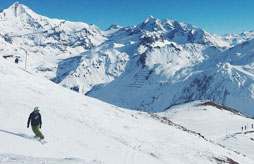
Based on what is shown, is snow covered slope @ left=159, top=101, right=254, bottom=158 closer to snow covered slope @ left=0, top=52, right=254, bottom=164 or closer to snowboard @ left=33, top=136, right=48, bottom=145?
snow covered slope @ left=0, top=52, right=254, bottom=164

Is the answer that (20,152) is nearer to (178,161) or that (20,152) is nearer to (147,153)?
(147,153)

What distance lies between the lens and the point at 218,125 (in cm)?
6738

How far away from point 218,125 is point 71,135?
54.8 metres

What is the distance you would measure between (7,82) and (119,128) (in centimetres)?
1183

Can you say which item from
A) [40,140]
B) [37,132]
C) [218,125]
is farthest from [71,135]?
[218,125]

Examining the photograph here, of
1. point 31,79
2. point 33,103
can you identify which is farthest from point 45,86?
point 33,103

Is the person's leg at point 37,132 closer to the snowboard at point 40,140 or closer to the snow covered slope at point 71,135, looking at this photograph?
the snowboard at point 40,140

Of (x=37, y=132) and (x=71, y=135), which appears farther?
(x=71, y=135)

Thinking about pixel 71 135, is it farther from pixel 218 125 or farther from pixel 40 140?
pixel 218 125

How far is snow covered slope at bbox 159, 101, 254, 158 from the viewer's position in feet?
171

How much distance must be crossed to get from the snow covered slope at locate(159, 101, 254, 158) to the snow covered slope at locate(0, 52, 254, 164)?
2318cm

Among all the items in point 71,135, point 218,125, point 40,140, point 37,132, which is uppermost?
point 37,132

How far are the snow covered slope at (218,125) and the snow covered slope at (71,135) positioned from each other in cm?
2318

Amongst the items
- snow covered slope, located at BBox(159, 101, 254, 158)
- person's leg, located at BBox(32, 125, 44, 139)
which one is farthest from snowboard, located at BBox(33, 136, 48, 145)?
snow covered slope, located at BBox(159, 101, 254, 158)
